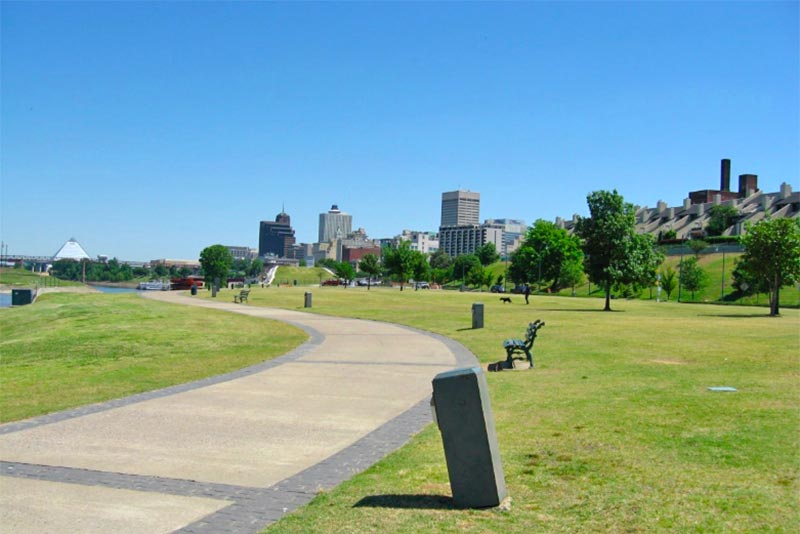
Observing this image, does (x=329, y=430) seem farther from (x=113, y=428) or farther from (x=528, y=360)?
(x=528, y=360)

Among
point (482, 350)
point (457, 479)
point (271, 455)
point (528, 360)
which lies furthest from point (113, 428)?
point (482, 350)

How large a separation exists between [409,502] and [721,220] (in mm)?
115510

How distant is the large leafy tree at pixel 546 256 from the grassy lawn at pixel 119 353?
70.4 meters

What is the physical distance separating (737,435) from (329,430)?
488cm

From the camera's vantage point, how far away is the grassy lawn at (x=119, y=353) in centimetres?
1207

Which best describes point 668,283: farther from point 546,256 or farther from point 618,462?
point 618,462

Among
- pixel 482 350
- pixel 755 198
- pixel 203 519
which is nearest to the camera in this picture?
pixel 203 519

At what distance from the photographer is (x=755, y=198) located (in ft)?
389

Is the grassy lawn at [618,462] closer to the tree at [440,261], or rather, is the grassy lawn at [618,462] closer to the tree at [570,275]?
the tree at [570,275]

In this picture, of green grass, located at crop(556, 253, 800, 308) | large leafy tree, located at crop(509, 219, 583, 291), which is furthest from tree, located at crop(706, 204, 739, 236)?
large leafy tree, located at crop(509, 219, 583, 291)

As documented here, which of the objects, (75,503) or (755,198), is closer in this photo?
(75,503)

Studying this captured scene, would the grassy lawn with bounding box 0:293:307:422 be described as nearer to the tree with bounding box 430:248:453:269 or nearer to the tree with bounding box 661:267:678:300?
the tree with bounding box 661:267:678:300

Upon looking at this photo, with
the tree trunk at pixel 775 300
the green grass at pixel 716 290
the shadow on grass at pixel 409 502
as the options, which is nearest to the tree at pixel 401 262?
the green grass at pixel 716 290

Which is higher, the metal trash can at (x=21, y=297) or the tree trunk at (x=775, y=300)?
the tree trunk at (x=775, y=300)
